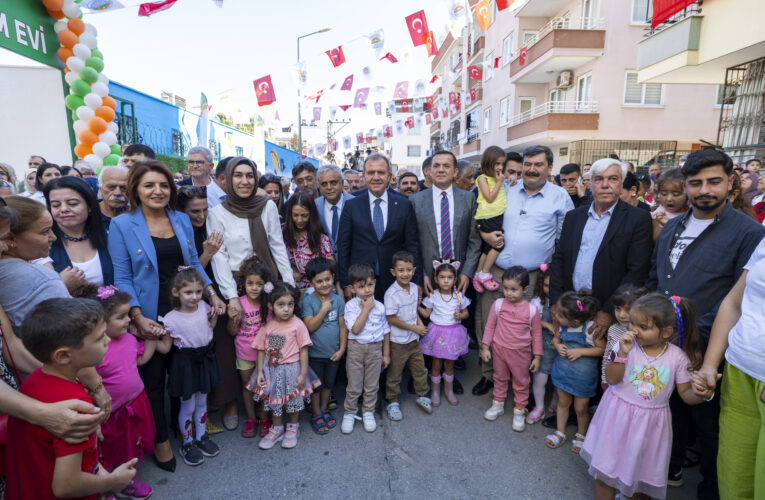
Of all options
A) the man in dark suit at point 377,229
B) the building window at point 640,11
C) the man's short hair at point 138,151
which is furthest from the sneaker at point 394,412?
the building window at point 640,11

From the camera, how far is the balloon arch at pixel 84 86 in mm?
6223

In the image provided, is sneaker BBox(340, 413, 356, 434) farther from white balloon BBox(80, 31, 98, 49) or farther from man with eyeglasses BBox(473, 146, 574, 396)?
white balloon BBox(80, 31, 98, 49)

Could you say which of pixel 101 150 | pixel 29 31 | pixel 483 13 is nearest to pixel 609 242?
pixel 483 13

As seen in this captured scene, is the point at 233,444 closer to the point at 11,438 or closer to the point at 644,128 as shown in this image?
the point at 11,438

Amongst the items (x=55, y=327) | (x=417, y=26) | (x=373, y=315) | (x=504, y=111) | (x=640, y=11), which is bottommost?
(x=373, y=315)

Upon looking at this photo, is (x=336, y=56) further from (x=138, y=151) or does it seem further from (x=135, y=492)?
(x=135, y=492)

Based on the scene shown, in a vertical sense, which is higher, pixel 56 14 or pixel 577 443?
pixel 56 14

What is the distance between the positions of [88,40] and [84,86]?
82 cm

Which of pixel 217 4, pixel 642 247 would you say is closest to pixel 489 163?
pixel 642 247

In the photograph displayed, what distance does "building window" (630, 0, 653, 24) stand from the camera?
1334 centimetres

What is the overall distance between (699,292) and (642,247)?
63cm

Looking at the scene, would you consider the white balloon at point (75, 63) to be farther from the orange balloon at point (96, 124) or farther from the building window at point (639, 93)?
the building window at point (639, 93)

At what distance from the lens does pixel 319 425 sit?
324 centimetres

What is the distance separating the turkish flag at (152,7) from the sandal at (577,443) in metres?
8.86
